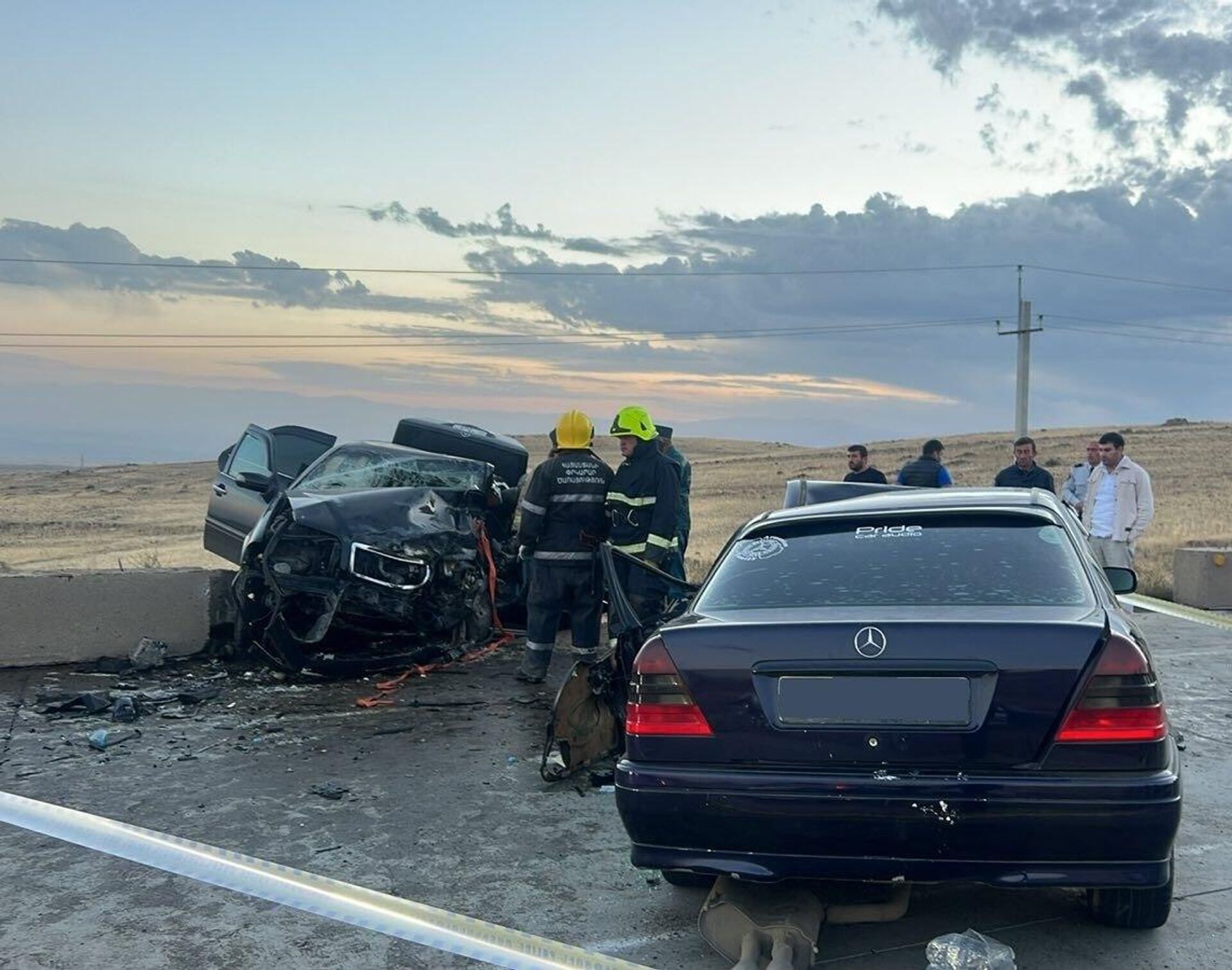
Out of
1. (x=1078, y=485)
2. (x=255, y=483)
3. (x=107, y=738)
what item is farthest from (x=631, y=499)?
(x=1078, y=485)

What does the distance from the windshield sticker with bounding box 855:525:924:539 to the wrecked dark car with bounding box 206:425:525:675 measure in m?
4.30

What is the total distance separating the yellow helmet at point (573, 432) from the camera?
8172 mm

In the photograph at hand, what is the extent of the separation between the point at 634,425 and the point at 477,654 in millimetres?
2288

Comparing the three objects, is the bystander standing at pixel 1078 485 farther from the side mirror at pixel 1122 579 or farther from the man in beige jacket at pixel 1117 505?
the side mirror at pixel 1122 579

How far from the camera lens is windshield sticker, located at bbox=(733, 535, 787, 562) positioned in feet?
13.9

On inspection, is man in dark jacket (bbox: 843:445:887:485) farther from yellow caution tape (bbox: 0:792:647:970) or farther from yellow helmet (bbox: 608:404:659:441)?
yellow caution tape (bbox: 0:792:647:970)

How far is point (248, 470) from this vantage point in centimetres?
1094

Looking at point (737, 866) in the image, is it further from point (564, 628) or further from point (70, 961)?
point (564, 628)

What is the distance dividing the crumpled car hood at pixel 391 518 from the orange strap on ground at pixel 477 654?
0.24m

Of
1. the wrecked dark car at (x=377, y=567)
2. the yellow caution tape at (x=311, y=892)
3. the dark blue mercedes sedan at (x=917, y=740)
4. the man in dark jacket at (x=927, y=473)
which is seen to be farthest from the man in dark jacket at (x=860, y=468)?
the yellow caution tape at (x=311, y=892)

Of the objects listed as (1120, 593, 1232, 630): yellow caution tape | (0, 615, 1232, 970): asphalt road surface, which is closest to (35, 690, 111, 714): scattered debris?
(0, 615, 1232, 970): asphalt road surface

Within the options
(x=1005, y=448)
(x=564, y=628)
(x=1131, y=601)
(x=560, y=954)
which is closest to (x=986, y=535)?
(x=560, y=954)

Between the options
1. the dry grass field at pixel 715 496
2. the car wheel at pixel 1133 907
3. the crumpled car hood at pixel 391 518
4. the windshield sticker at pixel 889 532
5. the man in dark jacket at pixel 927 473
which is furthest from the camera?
the dry grass field at pixel 715 496

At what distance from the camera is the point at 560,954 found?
3633 millimetres
